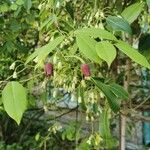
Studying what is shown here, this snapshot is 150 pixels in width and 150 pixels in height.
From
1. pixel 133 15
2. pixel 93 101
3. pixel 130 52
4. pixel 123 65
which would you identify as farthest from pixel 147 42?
pixel 123 65

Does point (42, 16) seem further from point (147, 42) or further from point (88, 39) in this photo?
point (88, 39)

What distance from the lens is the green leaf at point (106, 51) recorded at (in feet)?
3.02

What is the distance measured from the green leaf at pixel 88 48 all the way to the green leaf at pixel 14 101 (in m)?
0.18

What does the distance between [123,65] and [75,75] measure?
38.3 inches

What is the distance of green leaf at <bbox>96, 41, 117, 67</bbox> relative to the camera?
3.02ft

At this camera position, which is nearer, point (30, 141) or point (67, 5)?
point (67, 5)

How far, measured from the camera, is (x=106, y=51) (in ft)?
3.08

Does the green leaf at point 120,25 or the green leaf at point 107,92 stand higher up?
the green leaf at point 120,25

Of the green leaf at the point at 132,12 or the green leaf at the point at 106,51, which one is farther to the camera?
the green leaf at the point at 132,12

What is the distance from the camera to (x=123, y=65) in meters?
2.22

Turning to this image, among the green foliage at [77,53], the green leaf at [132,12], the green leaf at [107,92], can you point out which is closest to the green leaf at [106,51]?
the green foliage at [77,53]

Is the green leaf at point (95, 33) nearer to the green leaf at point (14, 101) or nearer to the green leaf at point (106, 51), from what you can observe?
the green leaf at point (106, 51)

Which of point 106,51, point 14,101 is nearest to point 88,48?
point 106,51

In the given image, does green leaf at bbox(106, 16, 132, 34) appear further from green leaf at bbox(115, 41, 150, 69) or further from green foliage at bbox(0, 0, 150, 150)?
green leaf at bbox(115, 41, 150, 69)
